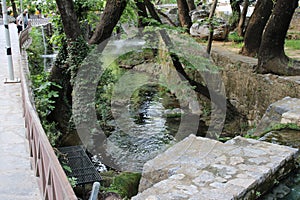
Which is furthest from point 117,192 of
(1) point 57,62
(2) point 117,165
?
(1) point 57,62

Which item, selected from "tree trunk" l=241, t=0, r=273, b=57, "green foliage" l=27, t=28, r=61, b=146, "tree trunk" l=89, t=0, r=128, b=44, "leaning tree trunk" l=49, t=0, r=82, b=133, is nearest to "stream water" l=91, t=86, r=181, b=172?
"leaning tree trunk" l=49, t=0, r=82, b=133

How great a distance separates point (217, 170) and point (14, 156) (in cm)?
251

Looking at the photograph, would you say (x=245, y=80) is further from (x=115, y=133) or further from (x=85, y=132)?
(x=85, y=132)

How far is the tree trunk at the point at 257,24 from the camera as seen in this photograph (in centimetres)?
1040

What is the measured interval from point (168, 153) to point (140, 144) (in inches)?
170

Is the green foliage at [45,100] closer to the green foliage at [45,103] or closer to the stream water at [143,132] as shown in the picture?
the green foliage at [45,103]

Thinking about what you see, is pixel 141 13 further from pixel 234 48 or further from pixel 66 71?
pixel 234 48

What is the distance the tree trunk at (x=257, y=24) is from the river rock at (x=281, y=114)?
409 centimetres

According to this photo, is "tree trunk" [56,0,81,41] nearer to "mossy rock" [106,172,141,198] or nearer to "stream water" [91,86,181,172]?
"stream water" [91,86,181,172]

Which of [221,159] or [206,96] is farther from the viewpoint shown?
[206,96]

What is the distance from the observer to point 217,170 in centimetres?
393

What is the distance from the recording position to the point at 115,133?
Result: 392 inches

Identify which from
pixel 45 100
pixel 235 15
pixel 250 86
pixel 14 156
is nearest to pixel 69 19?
pixel 45 100

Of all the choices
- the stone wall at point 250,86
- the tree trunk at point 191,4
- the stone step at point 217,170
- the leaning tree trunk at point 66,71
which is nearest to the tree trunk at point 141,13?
the leaning tree trunk at point 66,71
